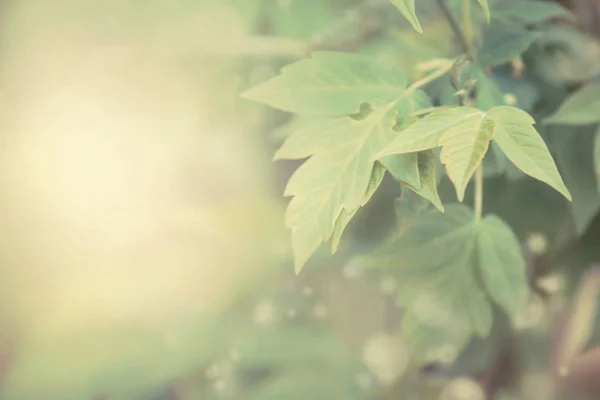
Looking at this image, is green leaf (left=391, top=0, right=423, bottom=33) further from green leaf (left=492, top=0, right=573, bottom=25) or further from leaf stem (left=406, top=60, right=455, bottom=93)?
green leaf (left=492, top=0, right=573, bottom=25)

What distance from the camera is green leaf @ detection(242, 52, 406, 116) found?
0.33m

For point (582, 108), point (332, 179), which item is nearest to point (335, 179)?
point (332, 179)

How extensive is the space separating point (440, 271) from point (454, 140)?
16 cm

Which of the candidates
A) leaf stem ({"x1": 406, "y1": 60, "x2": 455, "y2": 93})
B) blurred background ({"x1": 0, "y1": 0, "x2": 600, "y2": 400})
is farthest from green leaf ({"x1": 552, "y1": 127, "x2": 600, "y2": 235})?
leaf stem ({"x1": 406, "y1": 60, "x2": 455, "y2": 93})

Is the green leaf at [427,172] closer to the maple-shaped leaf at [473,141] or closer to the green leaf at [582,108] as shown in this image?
the maple-shaped leaf at [473,141]

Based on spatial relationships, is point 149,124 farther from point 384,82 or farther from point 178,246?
point 384,82

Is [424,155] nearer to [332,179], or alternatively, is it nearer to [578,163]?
[332,179]

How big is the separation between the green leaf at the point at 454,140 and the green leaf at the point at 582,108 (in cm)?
14

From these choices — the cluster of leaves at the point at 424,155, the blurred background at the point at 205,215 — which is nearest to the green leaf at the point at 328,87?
the cluster of leaves at the point at 424,155

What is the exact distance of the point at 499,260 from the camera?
40 centimetres

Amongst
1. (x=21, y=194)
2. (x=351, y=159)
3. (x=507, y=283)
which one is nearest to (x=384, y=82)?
(x=351, y=159)

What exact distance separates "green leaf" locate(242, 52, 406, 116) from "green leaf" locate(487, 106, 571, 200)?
7 cm

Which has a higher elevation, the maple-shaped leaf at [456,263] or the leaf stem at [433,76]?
the leaf stem at [433,76]

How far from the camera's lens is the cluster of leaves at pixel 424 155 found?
281 millimetres
